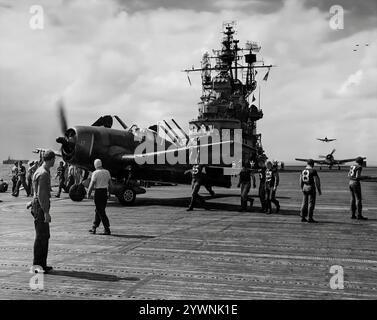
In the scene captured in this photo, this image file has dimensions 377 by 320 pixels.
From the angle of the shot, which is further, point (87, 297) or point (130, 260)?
point (130, 260)

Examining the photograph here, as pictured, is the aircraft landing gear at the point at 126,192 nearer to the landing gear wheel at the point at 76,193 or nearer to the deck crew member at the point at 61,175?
the landing gear wheel at the point at 76,193

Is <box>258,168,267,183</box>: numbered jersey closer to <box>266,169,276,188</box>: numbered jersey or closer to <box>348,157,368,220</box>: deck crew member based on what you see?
<box>266,169,276,188</box>: numbered jersey

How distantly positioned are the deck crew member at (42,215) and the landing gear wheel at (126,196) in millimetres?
11325

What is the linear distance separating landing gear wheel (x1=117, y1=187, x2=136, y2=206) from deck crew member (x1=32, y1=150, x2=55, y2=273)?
11.3m

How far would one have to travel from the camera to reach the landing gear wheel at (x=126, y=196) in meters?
18.4

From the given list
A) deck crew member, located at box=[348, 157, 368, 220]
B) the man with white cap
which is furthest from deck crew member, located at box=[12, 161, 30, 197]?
deck crew member, located at box=[348, 157, 368, 220]

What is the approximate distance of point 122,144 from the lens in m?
18.8

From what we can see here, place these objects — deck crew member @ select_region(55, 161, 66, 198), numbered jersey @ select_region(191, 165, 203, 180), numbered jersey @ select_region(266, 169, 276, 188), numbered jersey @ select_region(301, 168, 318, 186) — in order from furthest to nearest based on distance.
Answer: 1. deck crew member @ select_region(55, 161, 66, 198)
2. numbered jersey @ select_region(191, 165, 203, 180)
3. numbered jersey @ select_region(266, 169, 276, 188)
4. numbered jersey @ select_region(301, 168, 318, 186)

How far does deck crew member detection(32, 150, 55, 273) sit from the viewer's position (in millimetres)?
6887

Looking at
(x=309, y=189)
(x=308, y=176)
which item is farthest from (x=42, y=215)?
(x=308, y=176)

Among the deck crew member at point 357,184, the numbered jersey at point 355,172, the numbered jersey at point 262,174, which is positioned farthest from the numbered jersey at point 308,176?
the numbered jersey at point 262,174
